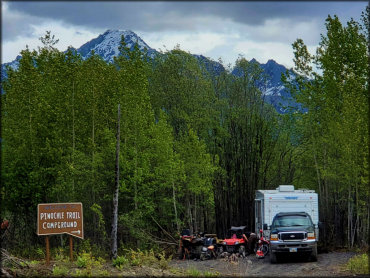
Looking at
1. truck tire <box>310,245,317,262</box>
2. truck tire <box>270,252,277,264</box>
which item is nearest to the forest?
truck tire <box>310,245,317,262</box>

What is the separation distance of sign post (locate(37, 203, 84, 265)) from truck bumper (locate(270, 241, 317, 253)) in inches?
317

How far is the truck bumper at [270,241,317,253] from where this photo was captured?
21.5 metres

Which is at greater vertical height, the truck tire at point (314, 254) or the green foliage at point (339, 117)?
the green foliage at point (339, 117)

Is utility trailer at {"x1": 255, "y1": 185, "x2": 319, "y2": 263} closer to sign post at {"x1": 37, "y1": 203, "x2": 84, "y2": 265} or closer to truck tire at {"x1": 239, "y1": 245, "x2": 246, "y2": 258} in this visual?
truck tire at {"x1": 239, "y1": 245, "x2": 246, "y2": 258}

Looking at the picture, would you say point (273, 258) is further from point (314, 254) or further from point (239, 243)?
point (239, 243)

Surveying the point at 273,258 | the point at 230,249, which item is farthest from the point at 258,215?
the point at 273,258

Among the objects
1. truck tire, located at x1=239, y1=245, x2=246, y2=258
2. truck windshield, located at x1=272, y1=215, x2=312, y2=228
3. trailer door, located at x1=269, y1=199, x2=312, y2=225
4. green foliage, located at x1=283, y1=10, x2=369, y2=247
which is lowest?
truck tire, located at x1=239, y1=245, x2=246, y2=258

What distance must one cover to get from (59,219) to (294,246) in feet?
30.8

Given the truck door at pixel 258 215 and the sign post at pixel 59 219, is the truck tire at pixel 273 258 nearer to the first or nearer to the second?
the truck door at pixel 258 215

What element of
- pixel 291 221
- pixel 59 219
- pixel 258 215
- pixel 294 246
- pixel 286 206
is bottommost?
pixel 294 246

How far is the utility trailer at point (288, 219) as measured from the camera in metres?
21.6

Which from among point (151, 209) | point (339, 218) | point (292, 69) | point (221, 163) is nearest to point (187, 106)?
point (221, 163)

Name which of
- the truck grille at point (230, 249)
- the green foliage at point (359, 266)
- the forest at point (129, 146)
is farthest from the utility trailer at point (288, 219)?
the green foliage at point (359, 266)

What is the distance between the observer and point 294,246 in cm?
2159
